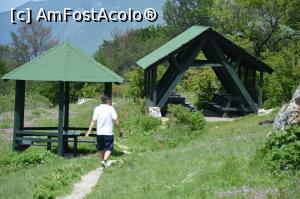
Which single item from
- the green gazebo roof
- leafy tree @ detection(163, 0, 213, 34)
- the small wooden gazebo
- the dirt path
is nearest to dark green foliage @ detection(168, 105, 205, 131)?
the small wooden gazebo

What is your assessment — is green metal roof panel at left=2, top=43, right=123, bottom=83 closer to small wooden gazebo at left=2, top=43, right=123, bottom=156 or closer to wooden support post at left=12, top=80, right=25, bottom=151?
small wooden gazebo at left=2, top=43, right=123, bottom=156

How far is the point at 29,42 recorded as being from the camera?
9138 centimetres

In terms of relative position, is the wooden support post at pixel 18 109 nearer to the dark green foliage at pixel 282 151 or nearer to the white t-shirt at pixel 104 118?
the white t-shirt at pixel 104 118

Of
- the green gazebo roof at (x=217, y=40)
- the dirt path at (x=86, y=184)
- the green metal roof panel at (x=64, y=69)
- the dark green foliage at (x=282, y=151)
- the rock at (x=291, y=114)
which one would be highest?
the green gazebo roof at (x=217, y=40)

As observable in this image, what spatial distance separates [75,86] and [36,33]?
43.3 m

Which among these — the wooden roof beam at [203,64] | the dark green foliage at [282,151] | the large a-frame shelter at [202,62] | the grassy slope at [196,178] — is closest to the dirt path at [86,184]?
the grassy slope at [196,178]

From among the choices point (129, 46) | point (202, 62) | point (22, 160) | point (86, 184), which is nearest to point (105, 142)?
point (86, 184)

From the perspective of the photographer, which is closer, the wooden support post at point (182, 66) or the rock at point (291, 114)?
the rock at point (291, 114)

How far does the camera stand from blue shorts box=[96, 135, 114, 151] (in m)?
13.7

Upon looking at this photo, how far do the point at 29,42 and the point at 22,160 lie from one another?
256 ft

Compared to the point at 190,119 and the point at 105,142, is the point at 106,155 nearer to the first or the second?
the point at 105,142

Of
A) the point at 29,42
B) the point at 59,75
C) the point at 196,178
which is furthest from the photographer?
the point at 29,42

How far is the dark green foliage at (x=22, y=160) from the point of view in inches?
617

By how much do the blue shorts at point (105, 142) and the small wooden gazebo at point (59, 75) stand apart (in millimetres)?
3674
